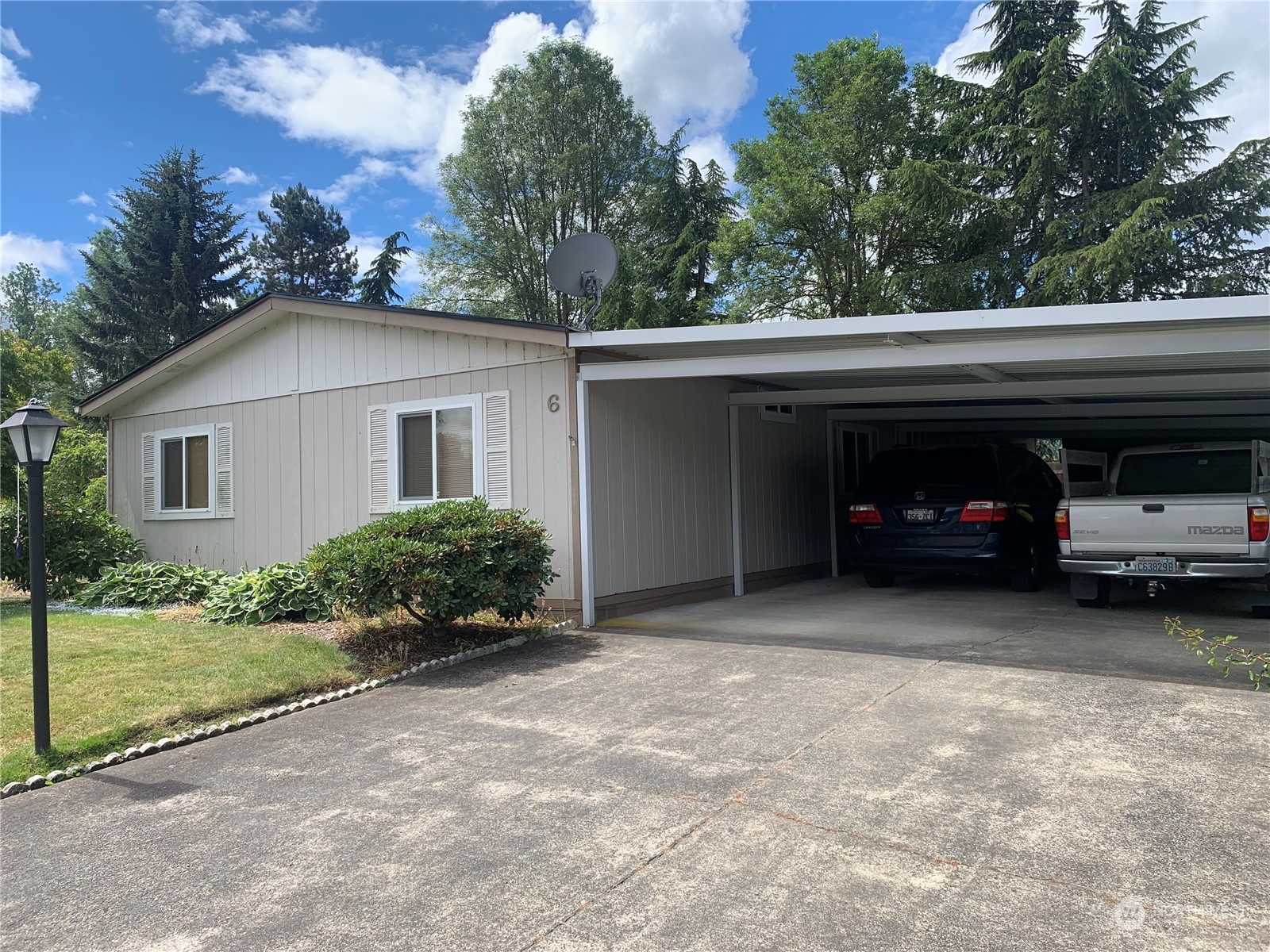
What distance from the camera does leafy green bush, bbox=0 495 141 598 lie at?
11.1 m

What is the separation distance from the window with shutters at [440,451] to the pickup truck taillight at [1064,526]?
5.55 metres

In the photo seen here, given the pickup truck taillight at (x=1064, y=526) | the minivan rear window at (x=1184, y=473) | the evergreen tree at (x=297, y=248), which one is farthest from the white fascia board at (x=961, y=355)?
the evergreen tree at (x=297, y=248)

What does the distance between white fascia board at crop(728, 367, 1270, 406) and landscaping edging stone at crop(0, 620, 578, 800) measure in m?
4.56

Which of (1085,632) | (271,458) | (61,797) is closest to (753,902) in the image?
(61,797)

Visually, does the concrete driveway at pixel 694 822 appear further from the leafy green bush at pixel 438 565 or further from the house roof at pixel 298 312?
the house roof at pixel 298 312


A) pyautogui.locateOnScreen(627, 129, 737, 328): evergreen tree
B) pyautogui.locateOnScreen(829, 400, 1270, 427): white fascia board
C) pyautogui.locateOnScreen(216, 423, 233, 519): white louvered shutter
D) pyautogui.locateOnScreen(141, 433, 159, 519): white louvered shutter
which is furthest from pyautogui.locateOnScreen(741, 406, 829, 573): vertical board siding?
pyautogui.locateOnScreen(627, 129, 737, 328): evergreen tree

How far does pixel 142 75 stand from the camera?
13.6m

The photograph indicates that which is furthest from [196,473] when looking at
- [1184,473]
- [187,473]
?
[1184,473]

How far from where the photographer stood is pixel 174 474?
1303 centimetres

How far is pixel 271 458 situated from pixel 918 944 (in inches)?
422

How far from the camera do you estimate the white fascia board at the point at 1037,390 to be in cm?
808

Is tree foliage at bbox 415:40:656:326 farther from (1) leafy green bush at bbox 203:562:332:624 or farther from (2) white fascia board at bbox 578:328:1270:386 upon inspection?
(2) white fascia board at bbox 578:328:1270:386

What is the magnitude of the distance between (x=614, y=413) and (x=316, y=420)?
4353mm

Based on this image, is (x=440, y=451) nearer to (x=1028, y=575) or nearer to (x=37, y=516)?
(x=37, y=516)
